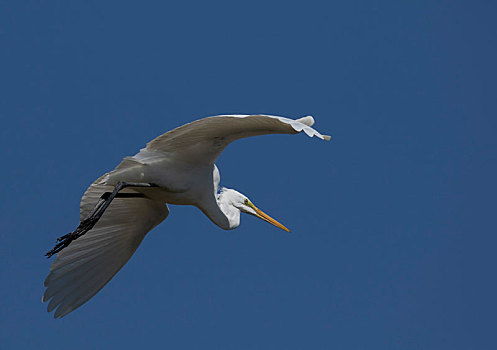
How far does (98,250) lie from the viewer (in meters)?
10.2

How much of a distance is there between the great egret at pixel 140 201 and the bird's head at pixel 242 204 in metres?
0.02

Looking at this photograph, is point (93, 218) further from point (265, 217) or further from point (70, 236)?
point (265, 217)

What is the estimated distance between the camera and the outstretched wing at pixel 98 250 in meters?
9.97

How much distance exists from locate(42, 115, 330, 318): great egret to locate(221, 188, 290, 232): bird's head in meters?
0.02

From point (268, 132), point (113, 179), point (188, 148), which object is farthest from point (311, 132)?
A: point (113, 179)

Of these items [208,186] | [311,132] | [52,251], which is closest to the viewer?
[311,132]

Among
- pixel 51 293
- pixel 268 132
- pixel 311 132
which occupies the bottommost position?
pixel 51 293

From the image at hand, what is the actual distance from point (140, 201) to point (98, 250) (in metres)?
0.87

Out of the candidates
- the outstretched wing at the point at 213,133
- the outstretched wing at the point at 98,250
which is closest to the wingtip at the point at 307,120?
the outstretched wing at the point at 213,133

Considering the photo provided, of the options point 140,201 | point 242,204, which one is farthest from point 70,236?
point 242,204

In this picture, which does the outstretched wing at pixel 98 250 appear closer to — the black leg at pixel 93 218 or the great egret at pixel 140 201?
the great egret at pixel 140 201

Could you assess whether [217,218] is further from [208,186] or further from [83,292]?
[83,292]

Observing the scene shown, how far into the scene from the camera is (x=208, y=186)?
950 centimetres

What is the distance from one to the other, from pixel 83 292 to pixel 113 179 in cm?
189
